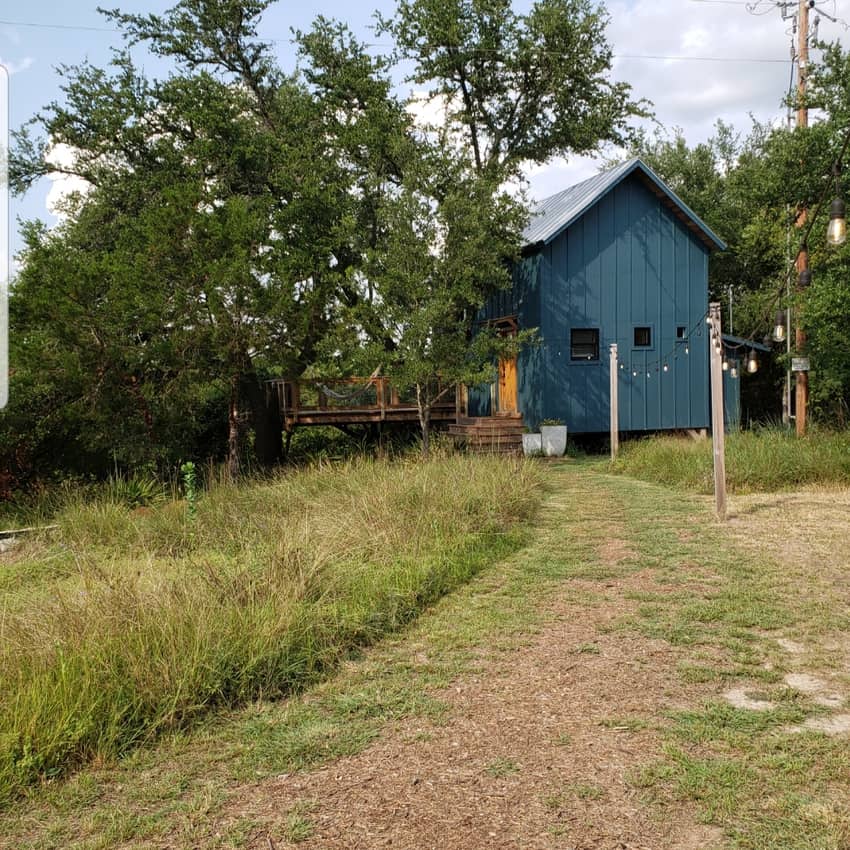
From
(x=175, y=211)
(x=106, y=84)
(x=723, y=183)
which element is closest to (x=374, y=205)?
(x=175, y=211)

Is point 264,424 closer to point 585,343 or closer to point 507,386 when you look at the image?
point 507,386

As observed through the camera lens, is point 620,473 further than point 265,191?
No

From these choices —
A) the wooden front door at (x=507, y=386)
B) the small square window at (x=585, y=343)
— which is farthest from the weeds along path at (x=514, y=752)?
the wooden front door at (x=507, y=386)

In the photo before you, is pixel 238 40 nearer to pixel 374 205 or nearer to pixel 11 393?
pixel 374 205

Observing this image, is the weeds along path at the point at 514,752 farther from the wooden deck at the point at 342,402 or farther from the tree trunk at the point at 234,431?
the wooden deck at the point at 342,402

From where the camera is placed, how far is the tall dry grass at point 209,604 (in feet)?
13.2

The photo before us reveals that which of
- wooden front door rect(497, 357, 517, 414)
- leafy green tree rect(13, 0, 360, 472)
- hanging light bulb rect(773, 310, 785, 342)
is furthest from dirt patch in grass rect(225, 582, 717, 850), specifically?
hanging light bulb rect(773, 310, 785, 342)

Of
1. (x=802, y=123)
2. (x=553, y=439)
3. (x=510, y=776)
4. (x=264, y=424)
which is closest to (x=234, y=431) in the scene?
(x=264, y=424)

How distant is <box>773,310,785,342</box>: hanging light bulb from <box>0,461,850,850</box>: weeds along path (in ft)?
40.5

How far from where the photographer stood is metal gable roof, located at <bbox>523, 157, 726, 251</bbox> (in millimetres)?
17422

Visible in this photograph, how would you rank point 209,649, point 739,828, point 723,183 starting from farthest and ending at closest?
point 723,183 → point 209,649 → point 739,828

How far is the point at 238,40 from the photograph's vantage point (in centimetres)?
1691

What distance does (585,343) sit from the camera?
1828cm

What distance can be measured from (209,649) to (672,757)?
8.43ft
